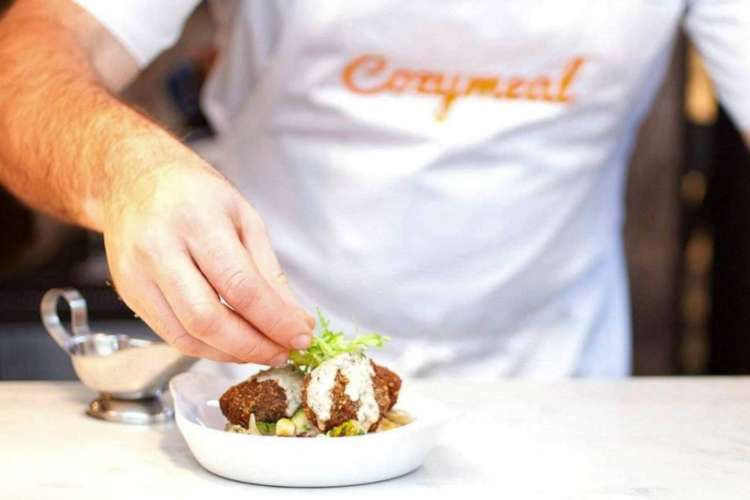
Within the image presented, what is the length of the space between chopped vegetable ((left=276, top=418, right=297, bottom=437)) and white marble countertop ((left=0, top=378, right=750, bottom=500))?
6cm

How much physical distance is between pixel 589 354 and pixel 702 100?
192cm

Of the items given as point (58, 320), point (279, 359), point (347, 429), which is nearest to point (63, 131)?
point (58, 320)

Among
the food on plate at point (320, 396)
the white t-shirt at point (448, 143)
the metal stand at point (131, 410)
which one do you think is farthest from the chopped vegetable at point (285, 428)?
the white t-shirt at point (448, 143)

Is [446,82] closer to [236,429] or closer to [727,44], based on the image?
[727,44]

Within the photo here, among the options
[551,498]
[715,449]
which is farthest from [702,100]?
[551,498]

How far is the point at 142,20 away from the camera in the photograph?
1778 millimetres

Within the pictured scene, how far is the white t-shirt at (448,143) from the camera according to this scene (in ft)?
6.13

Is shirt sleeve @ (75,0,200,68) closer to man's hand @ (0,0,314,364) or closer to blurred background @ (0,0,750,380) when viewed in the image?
man's hand @ (0,0,314,364)

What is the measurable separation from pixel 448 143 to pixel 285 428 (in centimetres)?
72

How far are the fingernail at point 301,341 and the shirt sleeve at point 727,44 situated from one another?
3.12 ft

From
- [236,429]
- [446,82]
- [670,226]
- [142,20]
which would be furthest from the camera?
[670,226]

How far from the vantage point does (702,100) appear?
386 centimetres

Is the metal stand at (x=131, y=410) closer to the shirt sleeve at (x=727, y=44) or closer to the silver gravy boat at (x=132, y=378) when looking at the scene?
the silver gravy boat at (x=132, y=378)

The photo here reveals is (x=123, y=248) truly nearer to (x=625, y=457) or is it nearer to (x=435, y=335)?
(x=625, y=457)
